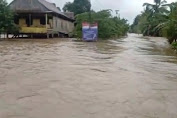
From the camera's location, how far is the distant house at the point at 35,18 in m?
31.0

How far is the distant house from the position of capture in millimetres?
30984

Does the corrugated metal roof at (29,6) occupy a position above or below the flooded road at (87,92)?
above

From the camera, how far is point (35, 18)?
112 ft

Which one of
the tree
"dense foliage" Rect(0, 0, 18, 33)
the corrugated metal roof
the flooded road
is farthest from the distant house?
the flooded road

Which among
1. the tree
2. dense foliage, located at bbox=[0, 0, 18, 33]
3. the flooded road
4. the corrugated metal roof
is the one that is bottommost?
the flooded road

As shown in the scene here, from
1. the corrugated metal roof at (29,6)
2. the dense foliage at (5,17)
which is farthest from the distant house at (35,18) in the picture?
the dense foliage at (5,17)

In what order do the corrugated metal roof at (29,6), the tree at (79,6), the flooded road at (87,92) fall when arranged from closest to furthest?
the flooded road at (87,92) < the corrugated metal roof at (29,6) < the tree at (79,6)

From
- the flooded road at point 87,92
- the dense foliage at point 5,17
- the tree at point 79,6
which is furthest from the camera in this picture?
the tree at point 79,6

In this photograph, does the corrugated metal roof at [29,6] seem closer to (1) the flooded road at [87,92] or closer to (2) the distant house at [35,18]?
(2) the distant house at [35,18]

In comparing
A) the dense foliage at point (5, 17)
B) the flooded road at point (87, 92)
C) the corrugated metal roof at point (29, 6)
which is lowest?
the flooded road at point (87, 92)

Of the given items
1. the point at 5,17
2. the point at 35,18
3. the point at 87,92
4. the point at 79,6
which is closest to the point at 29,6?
the point at 35,18

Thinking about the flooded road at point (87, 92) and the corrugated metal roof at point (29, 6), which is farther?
the corrugated metal roof at point (29, 6)

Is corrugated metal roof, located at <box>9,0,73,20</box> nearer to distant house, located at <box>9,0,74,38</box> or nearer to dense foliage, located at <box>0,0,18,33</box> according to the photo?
distant house, located at <box>9,0,74,38</box>

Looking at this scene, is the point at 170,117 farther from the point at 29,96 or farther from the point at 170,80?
the point at 170,80
